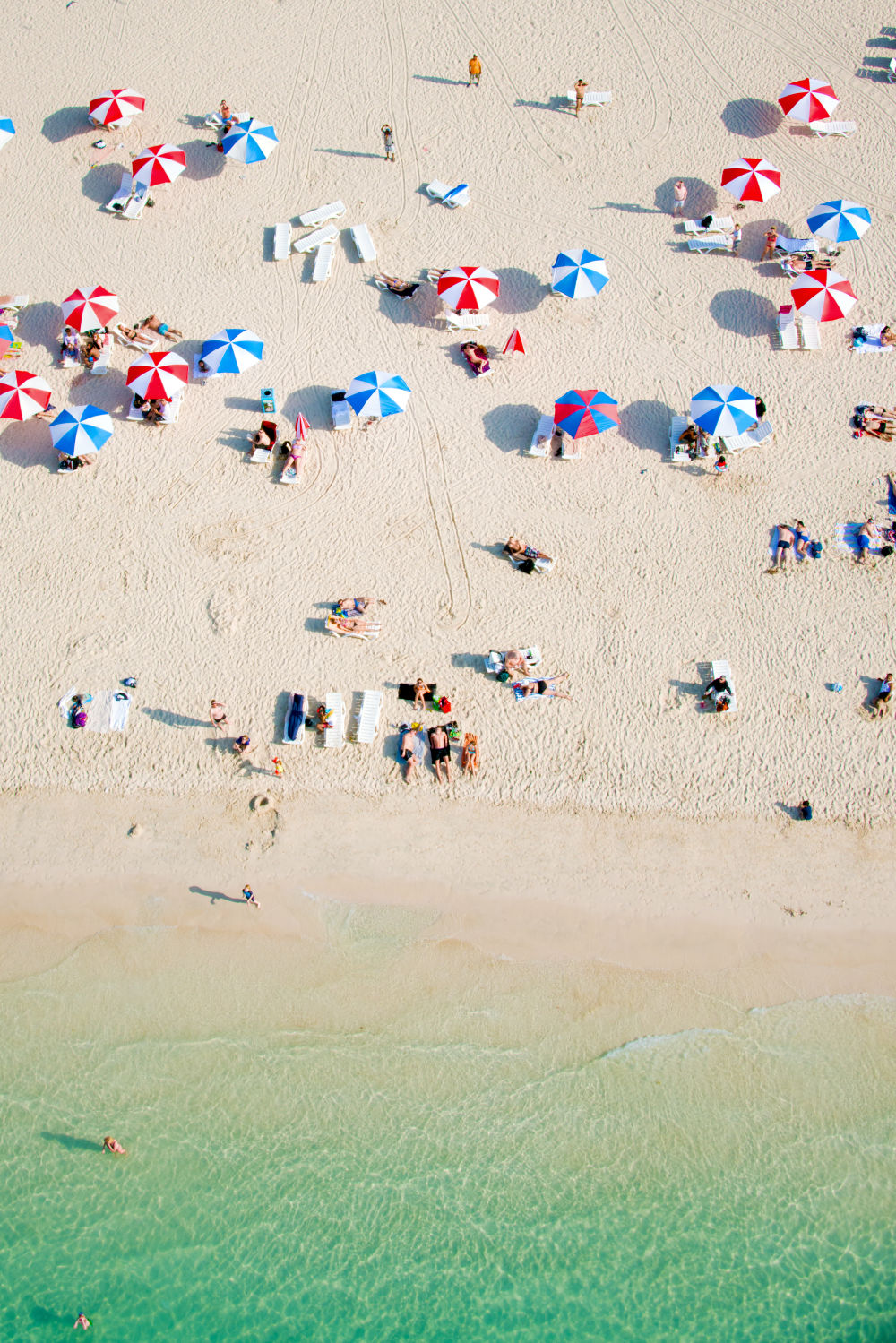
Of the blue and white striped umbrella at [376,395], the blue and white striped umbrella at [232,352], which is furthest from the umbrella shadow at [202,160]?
the blue and white striped umbrella at [376,395]

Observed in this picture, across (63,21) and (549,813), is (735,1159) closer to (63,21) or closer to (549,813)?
(549,813)

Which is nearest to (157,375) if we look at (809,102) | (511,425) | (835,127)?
(511,425)

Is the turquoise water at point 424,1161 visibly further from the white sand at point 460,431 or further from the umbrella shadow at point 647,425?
the umbrella shadow at point 647,425

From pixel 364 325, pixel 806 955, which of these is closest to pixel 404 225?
pixel 364 325

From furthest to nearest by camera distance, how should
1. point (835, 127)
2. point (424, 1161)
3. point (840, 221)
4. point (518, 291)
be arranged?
1. point (835, 127)
2. point (518, 291)
3. point (840, 221)
4. point (424, 1161)

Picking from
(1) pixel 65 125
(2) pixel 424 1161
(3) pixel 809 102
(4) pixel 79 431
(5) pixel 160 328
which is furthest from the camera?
(1) pixel 65 125

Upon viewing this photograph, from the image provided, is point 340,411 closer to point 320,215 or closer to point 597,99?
point 320,215

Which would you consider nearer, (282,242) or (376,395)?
(376,395)

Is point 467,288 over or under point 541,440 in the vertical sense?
over
